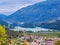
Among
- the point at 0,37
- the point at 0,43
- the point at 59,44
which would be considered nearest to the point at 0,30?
the point at 0,37

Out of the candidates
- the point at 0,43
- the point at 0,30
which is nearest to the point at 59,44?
the point at 0,43

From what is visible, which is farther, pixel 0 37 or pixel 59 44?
pixel 0 37

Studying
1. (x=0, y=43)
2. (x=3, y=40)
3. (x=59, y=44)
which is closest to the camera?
(x=59, y=44)

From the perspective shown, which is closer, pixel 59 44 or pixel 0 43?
pixel 59 44

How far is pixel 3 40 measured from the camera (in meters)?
36.0

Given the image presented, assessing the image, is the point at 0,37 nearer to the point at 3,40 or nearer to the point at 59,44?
the point at 3,40

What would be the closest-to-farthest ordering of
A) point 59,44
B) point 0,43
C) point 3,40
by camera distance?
point 59,44, point 0,43, point 3,40

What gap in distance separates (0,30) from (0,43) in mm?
4437

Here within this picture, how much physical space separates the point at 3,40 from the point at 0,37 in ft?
2.17

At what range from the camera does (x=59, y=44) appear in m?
30.8

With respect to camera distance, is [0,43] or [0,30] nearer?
[0,43]

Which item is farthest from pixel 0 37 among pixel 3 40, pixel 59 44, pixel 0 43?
pixel 59 44

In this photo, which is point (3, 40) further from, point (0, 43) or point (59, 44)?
point (59, 44)

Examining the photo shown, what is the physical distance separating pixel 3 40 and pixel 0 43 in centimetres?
282
